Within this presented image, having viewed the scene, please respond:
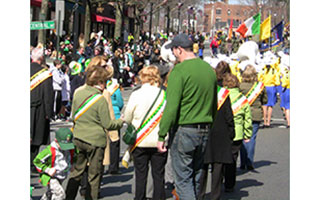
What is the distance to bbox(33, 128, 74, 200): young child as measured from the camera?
20.5ft

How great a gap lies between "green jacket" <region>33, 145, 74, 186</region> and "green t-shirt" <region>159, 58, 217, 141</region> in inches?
47.6

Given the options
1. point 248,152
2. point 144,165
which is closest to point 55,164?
point 144,165

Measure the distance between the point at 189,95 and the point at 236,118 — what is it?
267 centimetres

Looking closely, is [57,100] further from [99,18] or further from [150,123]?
[99,18]

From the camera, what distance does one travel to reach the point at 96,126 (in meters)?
6.80

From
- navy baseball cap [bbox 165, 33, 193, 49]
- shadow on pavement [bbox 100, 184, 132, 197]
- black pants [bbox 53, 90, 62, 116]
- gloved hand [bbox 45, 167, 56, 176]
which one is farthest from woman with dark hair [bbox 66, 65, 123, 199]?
black pants [bbox 53, 90, 62, 116]

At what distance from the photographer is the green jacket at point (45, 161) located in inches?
245

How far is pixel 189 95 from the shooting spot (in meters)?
5.75

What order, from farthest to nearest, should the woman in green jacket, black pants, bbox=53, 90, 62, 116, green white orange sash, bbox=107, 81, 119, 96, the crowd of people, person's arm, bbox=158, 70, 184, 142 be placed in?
black pants, bbox=53, 90, 62, 116 → green white orange sash, bbox=107, 81, 119, 96 → the woman in green jacket → the crowd of people → person's arm, bbox=158, 70, 184, 142

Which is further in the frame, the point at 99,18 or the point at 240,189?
the point at 99,18

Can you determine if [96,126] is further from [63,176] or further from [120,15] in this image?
[120,15]

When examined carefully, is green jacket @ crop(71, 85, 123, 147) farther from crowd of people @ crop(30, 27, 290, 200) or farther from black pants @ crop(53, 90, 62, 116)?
black pants @ crop(53, 90, 62, 116)

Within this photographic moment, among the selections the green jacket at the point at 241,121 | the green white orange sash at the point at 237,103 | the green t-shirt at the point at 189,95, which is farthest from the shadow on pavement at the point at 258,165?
the green t-shirt at the point at 189,95
